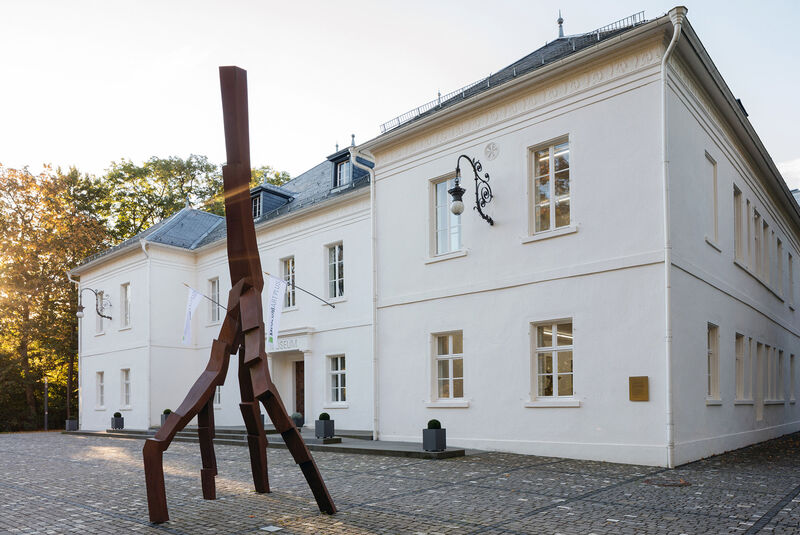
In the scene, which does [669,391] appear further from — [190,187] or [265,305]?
[190,187]

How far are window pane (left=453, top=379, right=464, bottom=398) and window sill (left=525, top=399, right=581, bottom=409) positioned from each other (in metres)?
1.98

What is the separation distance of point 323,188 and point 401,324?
27.2 feet

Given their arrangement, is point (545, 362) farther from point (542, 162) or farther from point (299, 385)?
point (299, 385)

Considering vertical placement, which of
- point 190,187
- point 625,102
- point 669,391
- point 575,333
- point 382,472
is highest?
point 190,187

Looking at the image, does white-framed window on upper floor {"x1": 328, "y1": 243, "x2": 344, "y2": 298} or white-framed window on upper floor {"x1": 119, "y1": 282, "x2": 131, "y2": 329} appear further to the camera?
white-framed window on upper floor {"x1": 119, "y1": 282, "x2": 131, "y2": 329}

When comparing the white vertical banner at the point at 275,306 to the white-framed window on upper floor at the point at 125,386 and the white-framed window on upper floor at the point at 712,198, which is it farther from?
the white-framed window on upper floor at the point at 125,386

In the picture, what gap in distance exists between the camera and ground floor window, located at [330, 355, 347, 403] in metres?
19.4

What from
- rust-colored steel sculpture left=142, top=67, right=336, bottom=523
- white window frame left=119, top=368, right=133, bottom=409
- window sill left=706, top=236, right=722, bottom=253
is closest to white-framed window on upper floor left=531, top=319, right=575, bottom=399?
window sill left=706, top=236, right=722, bottom=253

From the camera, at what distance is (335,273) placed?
2016 centimetres

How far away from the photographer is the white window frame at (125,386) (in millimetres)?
26656

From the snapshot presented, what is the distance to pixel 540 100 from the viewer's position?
43.4 ft

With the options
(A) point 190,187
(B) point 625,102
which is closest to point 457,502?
(B) point 625,102

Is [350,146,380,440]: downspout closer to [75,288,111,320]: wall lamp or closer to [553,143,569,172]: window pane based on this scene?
[553,143,569,172]: window pane

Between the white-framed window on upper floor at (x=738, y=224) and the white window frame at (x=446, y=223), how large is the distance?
22.0 ft
